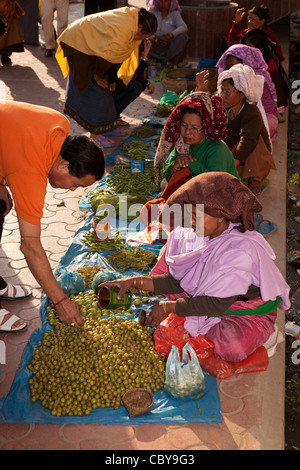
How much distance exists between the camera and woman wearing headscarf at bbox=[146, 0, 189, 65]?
846 cm

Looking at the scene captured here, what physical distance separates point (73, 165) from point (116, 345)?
3.38 ft

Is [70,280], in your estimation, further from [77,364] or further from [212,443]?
[212,443]

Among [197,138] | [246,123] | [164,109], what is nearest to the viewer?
[197,138]

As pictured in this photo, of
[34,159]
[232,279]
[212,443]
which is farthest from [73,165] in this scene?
[212,443]

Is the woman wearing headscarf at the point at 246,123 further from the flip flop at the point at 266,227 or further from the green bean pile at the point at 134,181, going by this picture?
the green bean pile at the point at 134,181

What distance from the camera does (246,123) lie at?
4.60 meters

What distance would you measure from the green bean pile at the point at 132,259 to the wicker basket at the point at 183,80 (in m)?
3.54

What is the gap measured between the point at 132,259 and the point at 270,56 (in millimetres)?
3636

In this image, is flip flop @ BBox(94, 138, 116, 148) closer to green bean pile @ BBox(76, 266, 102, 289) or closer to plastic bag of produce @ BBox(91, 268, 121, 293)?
green bean pile @ BBox(76, 266, 102, 289)

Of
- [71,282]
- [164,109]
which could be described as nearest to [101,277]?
[71,282]

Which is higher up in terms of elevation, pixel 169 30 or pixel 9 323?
pixel 169 30

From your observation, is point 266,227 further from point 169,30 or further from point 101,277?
point 169,30

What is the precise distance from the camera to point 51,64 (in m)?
8.76

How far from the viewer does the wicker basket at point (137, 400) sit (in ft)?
8.39
